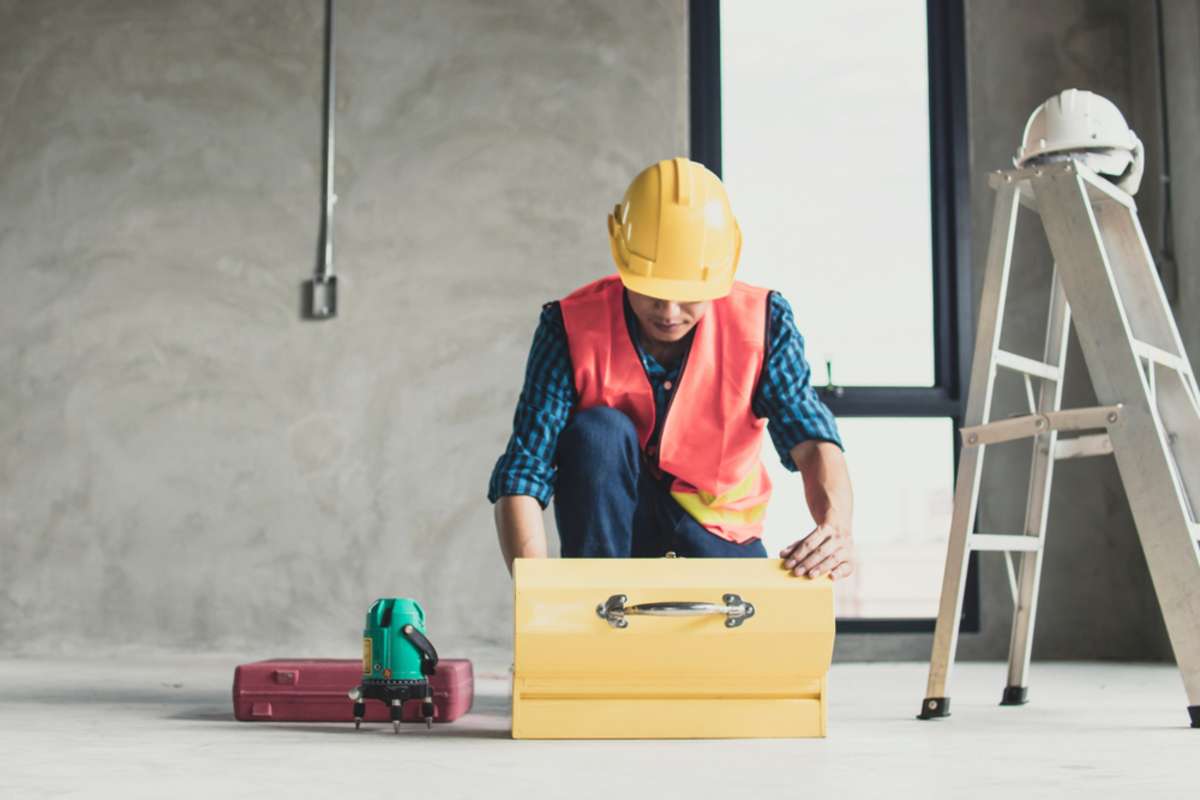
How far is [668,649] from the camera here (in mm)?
1828

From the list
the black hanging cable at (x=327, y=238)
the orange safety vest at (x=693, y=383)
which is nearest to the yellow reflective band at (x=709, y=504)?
the orange safety vest at (x=693, y=383)

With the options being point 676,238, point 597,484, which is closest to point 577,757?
point 597,484

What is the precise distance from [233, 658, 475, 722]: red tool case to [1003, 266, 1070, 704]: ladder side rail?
1115mm

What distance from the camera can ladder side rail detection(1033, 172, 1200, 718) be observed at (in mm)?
2082

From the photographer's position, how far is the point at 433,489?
4.16m

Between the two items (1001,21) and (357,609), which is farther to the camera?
(1001,21)

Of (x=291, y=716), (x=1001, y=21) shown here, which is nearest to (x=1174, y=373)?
(x=291, y=716)

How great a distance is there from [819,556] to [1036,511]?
951 mm

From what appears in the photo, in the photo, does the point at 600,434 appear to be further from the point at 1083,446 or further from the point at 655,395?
the point at 1083,446

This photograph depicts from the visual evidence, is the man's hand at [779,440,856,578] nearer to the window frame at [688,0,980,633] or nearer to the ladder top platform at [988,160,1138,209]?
the ladder top platform at [988,160,1138,209]

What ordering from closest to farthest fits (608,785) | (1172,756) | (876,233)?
1. (608,785)
2. (1172,756)
3. (876,233)

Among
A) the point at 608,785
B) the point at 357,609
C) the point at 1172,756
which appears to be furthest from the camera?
the point at 357,609

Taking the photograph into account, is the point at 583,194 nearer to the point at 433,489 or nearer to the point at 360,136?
the point at 360,136

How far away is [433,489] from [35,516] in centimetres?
128
